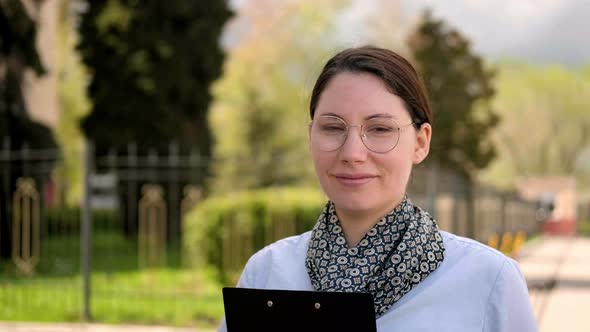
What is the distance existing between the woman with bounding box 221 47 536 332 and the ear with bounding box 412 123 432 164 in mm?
11

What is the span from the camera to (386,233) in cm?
182

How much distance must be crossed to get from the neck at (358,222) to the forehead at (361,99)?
18 cm

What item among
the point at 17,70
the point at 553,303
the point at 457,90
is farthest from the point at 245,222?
the point at 457,90

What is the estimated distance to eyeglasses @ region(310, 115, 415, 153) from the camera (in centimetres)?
181

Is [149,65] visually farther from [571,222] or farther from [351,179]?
[571,222]

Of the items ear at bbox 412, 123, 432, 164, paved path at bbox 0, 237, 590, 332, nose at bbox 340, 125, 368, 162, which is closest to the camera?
nose at bbox 340, 125, 368, 162

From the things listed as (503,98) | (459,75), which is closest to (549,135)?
(503,98)

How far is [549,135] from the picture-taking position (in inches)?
2319

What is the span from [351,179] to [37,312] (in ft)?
27.6

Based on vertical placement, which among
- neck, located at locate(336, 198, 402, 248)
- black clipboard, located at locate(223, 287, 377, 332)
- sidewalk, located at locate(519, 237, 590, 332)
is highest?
neck, located at locate(336, 198, 402, 248)

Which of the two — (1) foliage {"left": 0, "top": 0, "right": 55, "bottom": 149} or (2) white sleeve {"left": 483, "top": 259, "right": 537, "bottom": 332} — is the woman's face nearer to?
(2) white sleeve {"left": 483, "top": 259, "right": 537, "bottom": 332}

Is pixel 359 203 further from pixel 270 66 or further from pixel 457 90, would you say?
pixel 270 66

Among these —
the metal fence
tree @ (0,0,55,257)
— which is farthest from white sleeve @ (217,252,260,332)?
tree @ (0,0,55,257)

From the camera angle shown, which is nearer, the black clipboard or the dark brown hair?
the black clipboard
